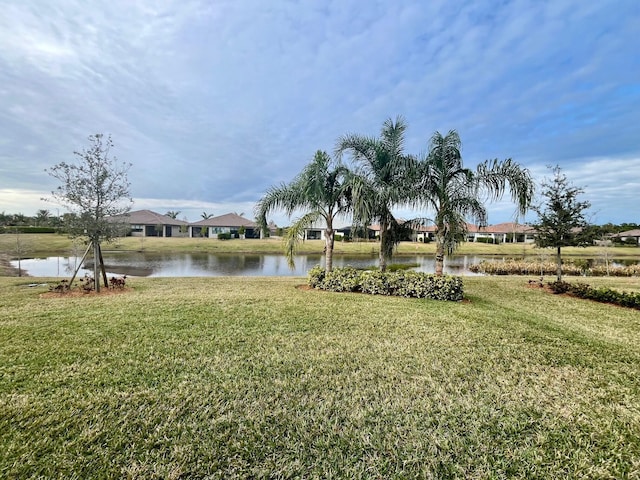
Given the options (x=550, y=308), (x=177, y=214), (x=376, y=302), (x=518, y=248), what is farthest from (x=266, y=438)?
(x=177, y=214)

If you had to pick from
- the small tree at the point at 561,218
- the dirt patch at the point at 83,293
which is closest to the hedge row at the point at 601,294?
the small tree at the point at 561,218

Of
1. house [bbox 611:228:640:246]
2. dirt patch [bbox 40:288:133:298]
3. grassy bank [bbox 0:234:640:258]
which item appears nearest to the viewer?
dirt patch [bbox 40:288:133:298]

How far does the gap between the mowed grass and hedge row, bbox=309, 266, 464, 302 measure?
251cm

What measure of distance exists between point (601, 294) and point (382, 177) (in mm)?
7542

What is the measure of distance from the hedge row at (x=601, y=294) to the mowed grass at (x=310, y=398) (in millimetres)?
3887

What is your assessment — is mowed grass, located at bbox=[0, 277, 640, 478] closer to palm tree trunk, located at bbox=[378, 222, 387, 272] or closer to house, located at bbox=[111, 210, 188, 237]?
palm tree trunk, located at bbox=[378, 222, 387, 272]

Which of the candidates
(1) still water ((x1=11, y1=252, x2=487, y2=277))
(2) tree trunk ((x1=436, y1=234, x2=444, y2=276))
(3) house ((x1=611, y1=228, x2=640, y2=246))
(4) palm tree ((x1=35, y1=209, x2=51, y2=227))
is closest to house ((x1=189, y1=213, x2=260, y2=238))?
(4) palm tree ((x1=35, y1=209, x2=51, y2=227))

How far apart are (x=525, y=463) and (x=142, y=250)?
114 feet

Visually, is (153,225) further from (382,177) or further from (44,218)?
(382,177)

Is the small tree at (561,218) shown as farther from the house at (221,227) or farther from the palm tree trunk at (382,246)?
the house at (221,227)

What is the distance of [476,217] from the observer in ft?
30.5

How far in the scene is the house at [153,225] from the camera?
44.1 metres

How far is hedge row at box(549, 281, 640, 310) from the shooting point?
28.1 ft

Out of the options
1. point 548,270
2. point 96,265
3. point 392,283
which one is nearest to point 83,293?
point 96,265
